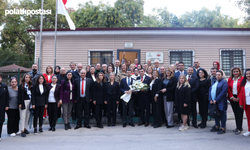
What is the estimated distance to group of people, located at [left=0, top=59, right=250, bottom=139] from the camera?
21.6 feet

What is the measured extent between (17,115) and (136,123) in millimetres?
4227

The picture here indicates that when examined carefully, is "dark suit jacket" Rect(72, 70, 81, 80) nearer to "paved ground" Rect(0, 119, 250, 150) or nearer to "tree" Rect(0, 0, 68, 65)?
"paved ground" Rect(0, 119, 250, 150)

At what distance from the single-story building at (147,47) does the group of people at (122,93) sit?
405 centimetres

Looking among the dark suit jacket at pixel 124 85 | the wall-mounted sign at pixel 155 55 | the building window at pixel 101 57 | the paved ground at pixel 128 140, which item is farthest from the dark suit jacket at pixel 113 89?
the wall-mounted sign at pixel 155 55

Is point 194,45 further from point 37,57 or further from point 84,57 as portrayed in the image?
point 37,57

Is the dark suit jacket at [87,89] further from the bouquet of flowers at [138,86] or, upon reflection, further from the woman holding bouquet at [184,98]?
the woman holding bouquet at [184,98]

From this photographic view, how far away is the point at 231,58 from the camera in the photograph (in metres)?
→ 12.5

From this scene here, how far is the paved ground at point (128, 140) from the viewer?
533 centimetres

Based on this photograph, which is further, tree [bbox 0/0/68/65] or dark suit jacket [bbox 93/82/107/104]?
tree [bbox 0/0/68/65]

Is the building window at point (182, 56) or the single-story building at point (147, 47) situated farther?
the building window at point (182, 56)

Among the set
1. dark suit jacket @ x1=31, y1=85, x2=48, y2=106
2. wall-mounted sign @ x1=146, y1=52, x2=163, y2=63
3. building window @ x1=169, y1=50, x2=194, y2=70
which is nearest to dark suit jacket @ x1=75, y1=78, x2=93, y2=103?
dark suit jacket @ x1=31, y1=85, x2=48, y2=106

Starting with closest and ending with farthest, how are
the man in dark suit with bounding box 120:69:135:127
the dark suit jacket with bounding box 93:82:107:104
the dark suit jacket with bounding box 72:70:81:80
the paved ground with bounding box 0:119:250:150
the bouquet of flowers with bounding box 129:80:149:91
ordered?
the paved ground with bounding box 0:119:250:150 → the bouquet of flowers with bounding box 129:80:149:91 → the dark suit jacket with bounding box 93:82:107:104 → the man in dark suit with bounding box 120:69:135:127 → the dark suit jacket with bounding box 72:70:81:80

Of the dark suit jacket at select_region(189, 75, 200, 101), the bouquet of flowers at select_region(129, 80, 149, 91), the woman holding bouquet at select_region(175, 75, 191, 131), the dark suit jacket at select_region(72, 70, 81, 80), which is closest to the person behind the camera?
the woman holding bouquet at select_region(175, 75, 191, 131)

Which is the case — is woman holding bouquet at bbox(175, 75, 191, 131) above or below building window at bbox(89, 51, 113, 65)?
below
